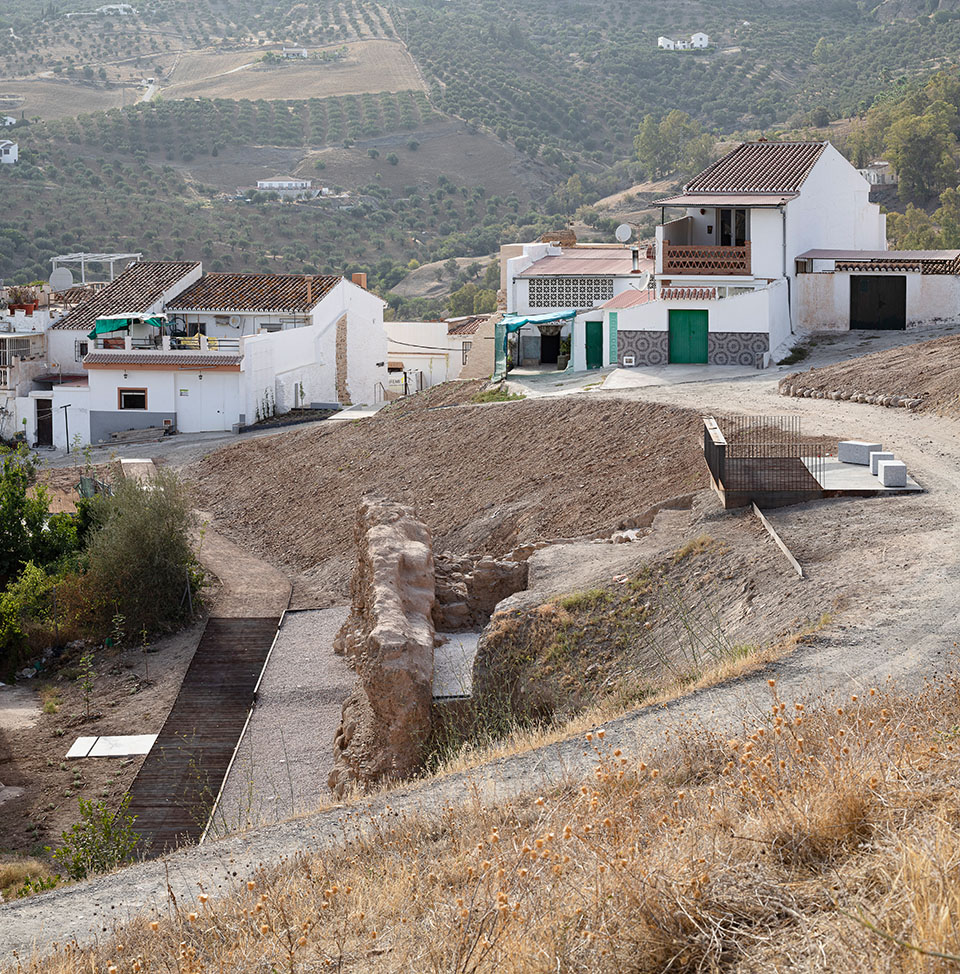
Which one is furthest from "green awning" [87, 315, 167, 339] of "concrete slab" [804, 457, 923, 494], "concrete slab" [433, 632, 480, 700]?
"concrete slab" [804, 457, 923, 494]

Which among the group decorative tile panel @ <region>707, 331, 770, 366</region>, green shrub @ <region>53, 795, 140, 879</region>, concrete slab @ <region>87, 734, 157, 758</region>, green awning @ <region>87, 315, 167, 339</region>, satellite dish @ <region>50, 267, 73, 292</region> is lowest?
concrete slab @ <region>87, 734, 157, 758</region>

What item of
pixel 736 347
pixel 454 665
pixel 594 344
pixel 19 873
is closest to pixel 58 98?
pixel 594 344

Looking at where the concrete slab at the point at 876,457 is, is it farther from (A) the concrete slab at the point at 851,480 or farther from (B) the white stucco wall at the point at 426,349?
(B) the white stucco wall at the point at 426,349

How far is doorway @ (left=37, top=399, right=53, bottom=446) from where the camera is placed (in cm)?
4709

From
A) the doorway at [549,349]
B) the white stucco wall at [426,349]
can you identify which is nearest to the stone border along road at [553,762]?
the doorway at [549,349]

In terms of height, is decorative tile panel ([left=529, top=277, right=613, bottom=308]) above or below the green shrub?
above

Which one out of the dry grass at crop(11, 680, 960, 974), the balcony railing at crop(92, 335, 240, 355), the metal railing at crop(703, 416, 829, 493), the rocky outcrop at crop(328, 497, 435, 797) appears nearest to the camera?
the dry grass at crop(11, 680, 960, 974)

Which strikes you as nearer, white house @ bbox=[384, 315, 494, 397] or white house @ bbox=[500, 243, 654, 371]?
white house @ bbox=[500, 243, 654, 371]

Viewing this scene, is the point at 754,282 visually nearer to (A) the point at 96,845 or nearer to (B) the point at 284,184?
(A) the point at 96,845

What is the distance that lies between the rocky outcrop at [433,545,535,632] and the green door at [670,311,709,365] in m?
16.5

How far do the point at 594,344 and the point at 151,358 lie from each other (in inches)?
672

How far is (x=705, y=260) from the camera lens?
117 ft

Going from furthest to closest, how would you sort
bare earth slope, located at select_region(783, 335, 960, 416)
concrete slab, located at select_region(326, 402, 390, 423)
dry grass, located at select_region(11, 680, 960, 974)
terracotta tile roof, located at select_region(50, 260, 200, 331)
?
1. terracotta tile roof, located at select_region(50, 260, 200, 331)
2. concrete slab, located at select_region(326, 402, 390, 423)
3. bare earth slope, located at select_region(783, 335, 960, 416)
4. dry grass, located at select_region(11, 680, 960, 974)

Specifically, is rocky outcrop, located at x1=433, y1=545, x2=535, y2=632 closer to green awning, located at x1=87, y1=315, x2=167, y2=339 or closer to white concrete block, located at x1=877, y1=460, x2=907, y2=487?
white concrete block, located at x1=877, y1=460, x2=907, y2=487
